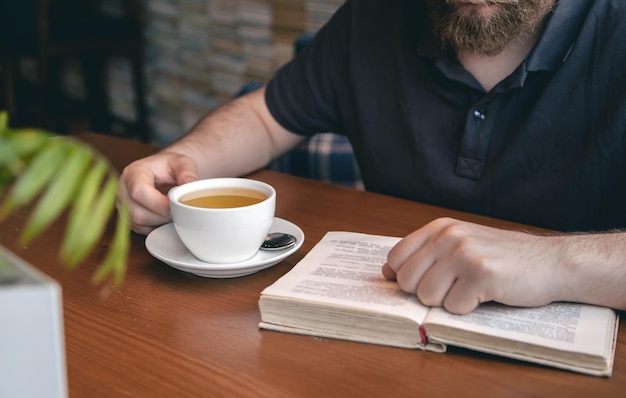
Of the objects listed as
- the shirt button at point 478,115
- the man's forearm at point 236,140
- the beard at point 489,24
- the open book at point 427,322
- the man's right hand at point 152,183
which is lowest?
the man's forearm at point 236,140

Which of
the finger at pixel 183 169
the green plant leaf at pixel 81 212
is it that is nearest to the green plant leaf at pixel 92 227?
the green plant leaf at pixel 81 212

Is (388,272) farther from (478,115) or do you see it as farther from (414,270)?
(478,115)

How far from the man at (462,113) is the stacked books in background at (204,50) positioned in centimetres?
143

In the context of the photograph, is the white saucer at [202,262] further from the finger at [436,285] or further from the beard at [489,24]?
the beard at [489,24]

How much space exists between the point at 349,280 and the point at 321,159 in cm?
118

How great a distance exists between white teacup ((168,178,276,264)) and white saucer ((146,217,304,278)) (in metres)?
0.02

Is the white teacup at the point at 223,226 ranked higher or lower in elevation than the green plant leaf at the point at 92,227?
lower

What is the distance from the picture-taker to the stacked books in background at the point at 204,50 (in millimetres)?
3119

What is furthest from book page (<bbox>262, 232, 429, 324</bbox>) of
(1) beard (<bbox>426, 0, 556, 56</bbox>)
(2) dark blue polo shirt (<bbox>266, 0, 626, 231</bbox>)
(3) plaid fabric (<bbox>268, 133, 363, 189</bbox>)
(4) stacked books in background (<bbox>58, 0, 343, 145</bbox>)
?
(4) stacked books in background (<bbox>58, 0, 343, 145</bbox>)

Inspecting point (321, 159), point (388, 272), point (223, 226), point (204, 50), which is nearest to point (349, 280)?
point (388, 272)

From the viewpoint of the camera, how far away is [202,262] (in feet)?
3.15

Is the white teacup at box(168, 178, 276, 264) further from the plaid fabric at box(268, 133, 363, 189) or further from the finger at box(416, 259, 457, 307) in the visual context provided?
the plaid fabric at box(268, 133, 363, 189)

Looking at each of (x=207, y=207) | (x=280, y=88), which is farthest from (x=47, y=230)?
(x=280, y=88)

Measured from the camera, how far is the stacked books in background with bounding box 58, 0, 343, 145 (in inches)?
123
